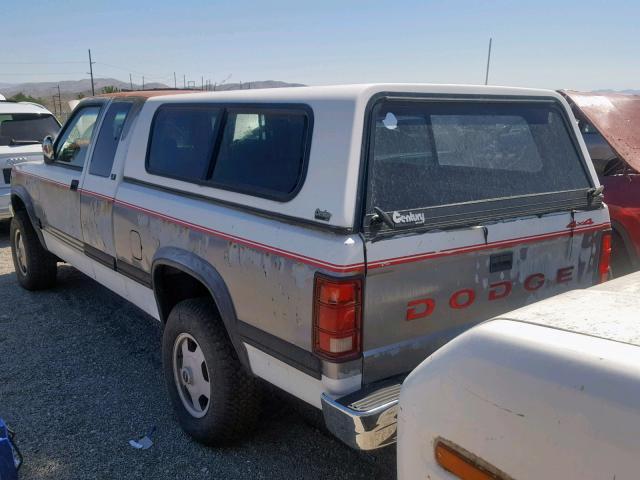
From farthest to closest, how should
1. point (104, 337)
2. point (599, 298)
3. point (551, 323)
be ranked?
point (104, 337) < point (599, 298) < point (551, 323)

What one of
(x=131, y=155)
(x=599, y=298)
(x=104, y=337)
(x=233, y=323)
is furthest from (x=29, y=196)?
(x=599, y=298)

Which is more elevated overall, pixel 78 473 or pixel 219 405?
pixel 219 405

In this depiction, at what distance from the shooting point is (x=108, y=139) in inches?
165

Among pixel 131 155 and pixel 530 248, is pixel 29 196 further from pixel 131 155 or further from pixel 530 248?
pixel 530 248

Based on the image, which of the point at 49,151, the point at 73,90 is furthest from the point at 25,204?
the point at 73,90

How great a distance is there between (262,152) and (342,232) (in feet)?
2.48

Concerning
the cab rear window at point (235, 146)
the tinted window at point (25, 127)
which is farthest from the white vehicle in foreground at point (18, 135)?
the cab rear window at point (235, 146)

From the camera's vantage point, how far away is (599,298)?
1.66 metres

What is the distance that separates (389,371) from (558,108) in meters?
1.79

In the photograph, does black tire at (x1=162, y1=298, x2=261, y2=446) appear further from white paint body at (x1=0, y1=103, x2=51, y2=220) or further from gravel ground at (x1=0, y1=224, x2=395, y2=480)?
white paint body at (x1=0, y1=103, x2=51, y2=220)

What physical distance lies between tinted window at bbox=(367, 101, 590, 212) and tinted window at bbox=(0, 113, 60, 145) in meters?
6.92

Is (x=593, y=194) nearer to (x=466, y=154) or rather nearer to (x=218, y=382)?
Answer: (x=466, y=154)

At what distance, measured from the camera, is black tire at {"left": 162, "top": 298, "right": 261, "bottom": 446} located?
2951 millimetres

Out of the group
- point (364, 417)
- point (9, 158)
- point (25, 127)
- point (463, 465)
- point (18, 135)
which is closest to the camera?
point (463, 465)
